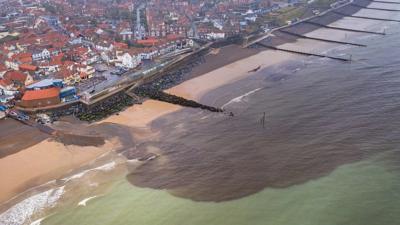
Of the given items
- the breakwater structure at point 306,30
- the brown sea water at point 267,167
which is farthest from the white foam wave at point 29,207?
the breakwater structure at point 306,30

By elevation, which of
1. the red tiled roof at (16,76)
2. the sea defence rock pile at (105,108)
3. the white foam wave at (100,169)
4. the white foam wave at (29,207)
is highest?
the red tiled roof at (16,76)

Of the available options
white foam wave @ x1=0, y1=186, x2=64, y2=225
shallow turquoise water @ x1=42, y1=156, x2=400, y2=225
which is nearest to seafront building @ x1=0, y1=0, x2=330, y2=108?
white foam wave @ x1=0, y1=186, x2=64, y2=225

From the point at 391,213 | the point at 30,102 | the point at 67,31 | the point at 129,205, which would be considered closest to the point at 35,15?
the point at 67,31

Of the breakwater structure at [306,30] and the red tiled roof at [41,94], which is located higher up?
the breakwater structure at [306,30]

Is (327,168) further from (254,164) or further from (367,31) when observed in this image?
(367,31)

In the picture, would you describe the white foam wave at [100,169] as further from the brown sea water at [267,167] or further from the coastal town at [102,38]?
the coastal town at [102,38]

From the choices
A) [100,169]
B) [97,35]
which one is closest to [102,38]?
[97,35]
